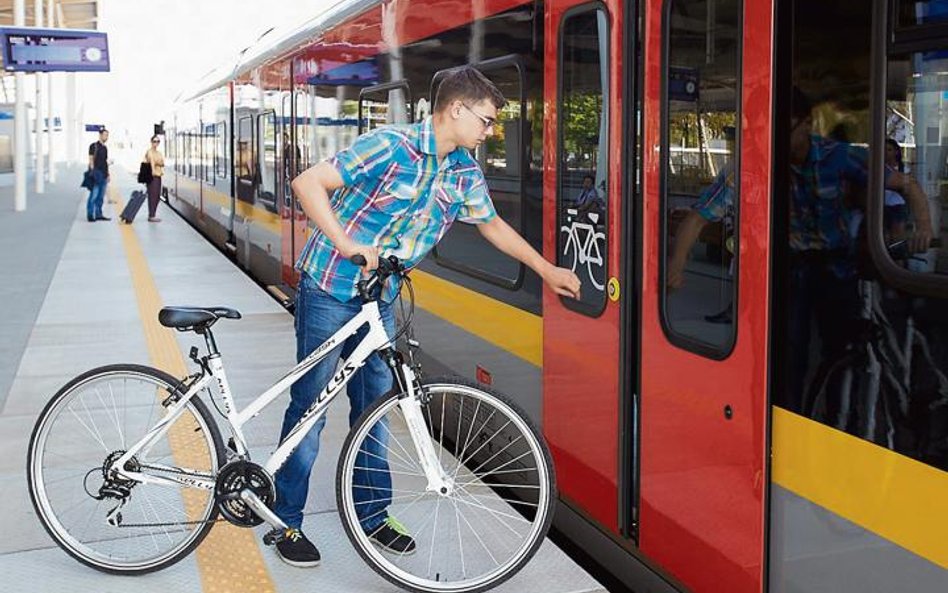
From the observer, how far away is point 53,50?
2058cm

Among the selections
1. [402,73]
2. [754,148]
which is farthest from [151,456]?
[402,73]

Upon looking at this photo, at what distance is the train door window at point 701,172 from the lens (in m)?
3.33

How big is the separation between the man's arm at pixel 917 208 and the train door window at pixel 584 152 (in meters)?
1.43

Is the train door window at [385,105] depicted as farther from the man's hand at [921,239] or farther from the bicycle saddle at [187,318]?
the man's hand at [921,239]

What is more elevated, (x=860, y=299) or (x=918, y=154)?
(x=918, y=154)

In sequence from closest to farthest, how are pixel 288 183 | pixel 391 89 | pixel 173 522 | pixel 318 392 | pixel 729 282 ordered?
pixel 729 282
pixel 318 392
pixel 173 522
pixel 391 89
pixel 288 183

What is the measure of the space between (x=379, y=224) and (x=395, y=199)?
103mm

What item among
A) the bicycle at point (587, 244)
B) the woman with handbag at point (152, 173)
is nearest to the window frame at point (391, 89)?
the bicycle at point (587, 244)

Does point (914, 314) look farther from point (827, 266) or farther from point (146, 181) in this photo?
point (146, 181)

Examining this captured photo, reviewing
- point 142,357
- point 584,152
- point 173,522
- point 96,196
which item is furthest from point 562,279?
point 96,196

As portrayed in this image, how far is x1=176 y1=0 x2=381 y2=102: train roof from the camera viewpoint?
26.6 feet

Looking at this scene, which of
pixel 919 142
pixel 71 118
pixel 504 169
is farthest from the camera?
pixel 71 118

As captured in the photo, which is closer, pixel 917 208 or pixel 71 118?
pixel 917 208

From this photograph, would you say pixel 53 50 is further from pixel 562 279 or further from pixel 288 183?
pixel 562 279
